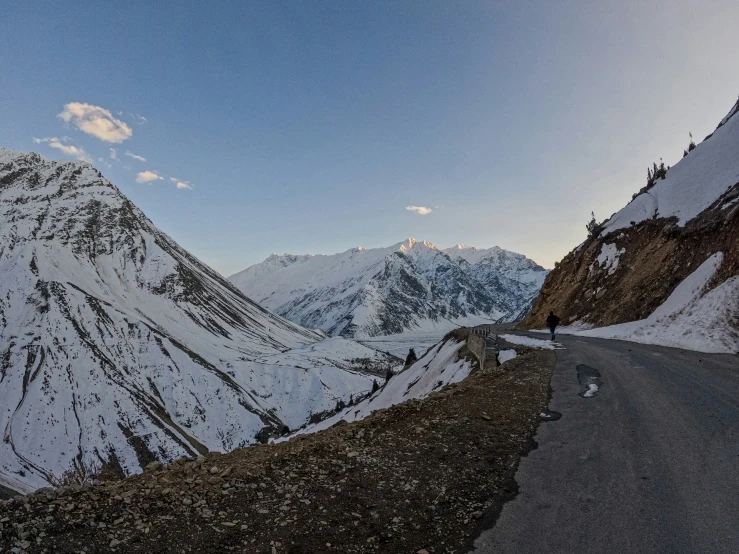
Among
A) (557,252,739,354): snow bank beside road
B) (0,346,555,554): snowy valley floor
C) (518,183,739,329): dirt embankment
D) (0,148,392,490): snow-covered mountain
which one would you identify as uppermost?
(518,183,739,329): dirt embankment

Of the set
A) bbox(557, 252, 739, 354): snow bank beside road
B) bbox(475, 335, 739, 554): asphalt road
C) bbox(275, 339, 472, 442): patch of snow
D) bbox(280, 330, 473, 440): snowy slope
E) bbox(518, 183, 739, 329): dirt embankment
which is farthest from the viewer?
bbox(518, 183, 739, 329): dirt embankment

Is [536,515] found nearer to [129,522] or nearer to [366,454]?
[366,454]

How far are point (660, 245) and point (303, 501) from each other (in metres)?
43.8

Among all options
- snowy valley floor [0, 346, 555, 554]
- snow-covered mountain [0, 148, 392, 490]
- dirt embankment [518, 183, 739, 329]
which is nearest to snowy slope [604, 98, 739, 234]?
dirt embankment [518, 183, 739, 329]

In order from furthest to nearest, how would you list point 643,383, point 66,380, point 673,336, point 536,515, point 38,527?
point 66,380 < point 673,336 < point 643,383 < point 536,515 < point 38,527

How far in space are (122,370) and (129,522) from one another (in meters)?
156

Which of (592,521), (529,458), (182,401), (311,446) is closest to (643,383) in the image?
(529,458)

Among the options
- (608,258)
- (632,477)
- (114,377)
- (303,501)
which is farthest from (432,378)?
(114,377)

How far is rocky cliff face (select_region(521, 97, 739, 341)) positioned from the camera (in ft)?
107

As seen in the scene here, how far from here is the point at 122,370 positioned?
13700 cm

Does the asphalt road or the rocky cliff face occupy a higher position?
the rocky cliff face

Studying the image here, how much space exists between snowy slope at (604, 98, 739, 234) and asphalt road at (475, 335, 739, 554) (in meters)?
36.0

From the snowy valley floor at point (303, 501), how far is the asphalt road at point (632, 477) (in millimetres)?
517

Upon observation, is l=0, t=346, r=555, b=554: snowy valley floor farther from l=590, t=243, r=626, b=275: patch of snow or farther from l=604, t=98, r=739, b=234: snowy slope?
l=590, t=243, r=626, b=275: patch of snow
